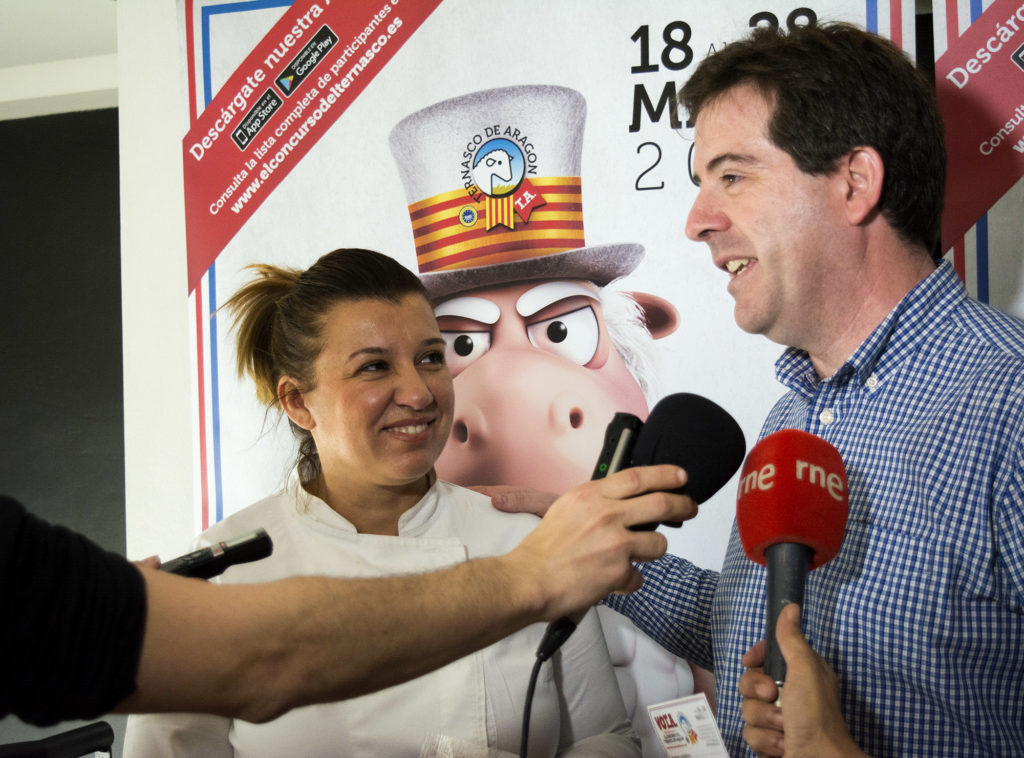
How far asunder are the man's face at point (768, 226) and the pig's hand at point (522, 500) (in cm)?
59

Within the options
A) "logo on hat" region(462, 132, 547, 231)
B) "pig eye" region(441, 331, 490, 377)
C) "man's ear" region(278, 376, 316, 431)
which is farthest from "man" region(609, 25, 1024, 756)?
"man's ear" region(278, 376, 316, 431)

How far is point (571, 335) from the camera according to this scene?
189cm

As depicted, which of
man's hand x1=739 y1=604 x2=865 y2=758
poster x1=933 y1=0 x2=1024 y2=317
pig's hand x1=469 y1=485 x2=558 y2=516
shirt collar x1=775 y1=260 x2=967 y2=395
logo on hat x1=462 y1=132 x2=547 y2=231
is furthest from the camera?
logo on hat x1=462 y1=132 x2=547 y2=231

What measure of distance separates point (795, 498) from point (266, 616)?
1.75 ft

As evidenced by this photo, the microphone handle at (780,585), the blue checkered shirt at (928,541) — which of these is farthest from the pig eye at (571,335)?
the microphone handle at (780,585)

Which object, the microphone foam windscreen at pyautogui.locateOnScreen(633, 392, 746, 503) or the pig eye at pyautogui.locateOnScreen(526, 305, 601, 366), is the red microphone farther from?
the pig eye at pyautogui.locateOnScreen(526, 305, 601, 366)

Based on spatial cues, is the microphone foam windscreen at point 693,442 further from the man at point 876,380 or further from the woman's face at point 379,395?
the woman's face at point 379,395

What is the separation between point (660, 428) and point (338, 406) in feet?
2.66

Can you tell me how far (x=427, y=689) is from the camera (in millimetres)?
1604

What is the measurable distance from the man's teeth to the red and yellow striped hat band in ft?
1.66

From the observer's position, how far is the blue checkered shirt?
44.2 inches

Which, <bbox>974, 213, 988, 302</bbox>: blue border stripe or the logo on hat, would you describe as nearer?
<bbox>974, 213, 988, 302</bbox>: blue border stripe

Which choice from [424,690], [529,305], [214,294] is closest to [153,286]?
[214,294]

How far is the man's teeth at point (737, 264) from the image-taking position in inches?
54.7
